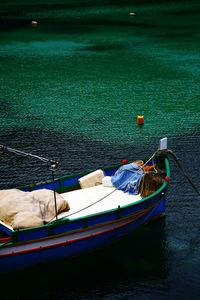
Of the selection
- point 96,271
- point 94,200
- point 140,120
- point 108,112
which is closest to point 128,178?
point 94,200

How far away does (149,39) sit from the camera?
2810 inches

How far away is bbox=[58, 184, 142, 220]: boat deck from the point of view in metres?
27.3

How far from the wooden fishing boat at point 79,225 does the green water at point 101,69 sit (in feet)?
37.5

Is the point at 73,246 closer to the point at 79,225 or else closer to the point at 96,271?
the point at 79,225

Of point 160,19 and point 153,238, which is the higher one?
point 160,19

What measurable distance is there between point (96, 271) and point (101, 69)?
35871 mm

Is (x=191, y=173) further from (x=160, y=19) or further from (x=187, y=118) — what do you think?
(x=160, y=19)

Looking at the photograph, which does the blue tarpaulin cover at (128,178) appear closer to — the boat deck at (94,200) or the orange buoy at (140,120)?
the boat deck at (94,200)

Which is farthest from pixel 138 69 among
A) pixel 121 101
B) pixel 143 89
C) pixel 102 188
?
pixel 102 188

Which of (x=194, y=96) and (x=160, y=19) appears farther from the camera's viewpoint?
(x=160, y=19)

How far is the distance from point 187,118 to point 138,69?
15.9 metres

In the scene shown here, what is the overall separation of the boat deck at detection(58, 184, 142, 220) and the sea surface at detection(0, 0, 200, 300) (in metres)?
2.00

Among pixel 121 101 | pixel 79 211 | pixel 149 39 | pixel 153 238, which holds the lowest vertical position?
pixel 153 238

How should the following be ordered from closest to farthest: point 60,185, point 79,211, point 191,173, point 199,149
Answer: point 79,211
point 60,185
point 191,173
point 199,149
